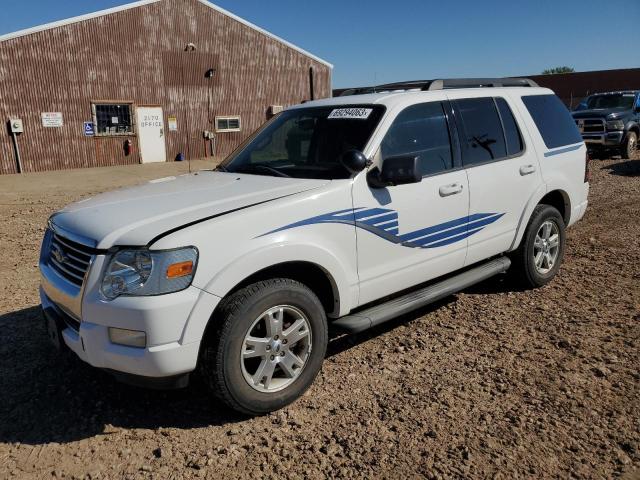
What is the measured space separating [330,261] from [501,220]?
6.49 ft

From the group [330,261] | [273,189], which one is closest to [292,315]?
[330,261]

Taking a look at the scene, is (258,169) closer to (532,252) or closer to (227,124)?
(532,252)

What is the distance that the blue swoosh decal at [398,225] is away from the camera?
3.36 m

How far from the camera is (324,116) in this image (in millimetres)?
4184

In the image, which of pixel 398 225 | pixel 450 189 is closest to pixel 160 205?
pixel 398 225

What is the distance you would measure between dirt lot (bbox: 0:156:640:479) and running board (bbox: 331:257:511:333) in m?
0.39

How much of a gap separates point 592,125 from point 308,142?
1395 centimetres

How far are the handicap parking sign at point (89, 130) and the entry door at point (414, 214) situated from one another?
1816cm

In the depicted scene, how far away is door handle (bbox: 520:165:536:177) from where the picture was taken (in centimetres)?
471

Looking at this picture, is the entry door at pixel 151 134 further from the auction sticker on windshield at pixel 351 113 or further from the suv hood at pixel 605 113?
the auction sticker on windshield at pixel 351 113

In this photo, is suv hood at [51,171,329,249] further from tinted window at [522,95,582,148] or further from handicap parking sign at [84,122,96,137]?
handicap parking sign at [84,122,96,137]

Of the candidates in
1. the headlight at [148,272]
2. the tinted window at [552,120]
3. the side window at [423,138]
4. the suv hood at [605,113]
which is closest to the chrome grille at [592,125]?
the suv hood at [605,113]

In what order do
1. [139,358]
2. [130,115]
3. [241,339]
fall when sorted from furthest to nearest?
1. [130,115]
2. [241,339]
3. [139,358]

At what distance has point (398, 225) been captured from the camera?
145 inches
